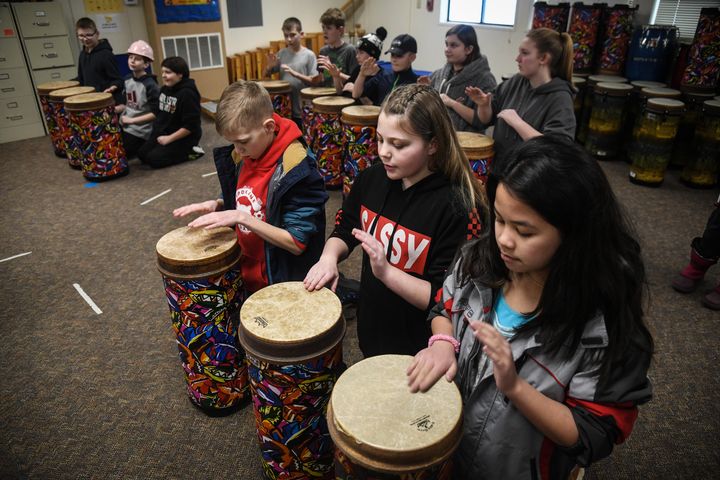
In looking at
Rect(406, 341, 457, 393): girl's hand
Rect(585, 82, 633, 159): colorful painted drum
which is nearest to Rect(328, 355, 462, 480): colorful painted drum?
Rect(406, 341, 457, 393): girl's hand

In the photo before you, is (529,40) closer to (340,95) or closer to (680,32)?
(340,95)

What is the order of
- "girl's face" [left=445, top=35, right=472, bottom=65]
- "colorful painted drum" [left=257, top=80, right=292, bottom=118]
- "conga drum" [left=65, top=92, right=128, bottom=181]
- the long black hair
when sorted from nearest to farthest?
Answer: the long black hair < "girl's face" [left=445, top=35, right=472, bottom=65] < "conga drum" [left=65, top=92, right=128, bottom=181] < "colorful painted drum" [left=257, top=80, right=292, bottom=118]

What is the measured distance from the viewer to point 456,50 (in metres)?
2.95

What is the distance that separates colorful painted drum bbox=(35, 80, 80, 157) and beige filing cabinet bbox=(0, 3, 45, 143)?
0.72 metres

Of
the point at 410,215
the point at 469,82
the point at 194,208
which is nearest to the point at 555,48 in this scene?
the point at 469,82

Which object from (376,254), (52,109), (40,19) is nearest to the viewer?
(376,254)

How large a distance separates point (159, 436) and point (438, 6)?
23.0ft

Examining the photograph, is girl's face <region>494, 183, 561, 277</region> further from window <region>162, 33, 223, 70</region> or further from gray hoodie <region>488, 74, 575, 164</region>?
window <region>162, 33, 223, 70</region>

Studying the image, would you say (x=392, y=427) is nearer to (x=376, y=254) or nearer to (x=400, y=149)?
(x=376, y=254)

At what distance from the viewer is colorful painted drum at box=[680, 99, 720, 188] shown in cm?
385

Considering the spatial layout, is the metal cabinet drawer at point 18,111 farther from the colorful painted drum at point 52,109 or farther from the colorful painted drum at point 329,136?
the colorful painted drum at point 329,136

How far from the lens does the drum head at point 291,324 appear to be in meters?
1.30

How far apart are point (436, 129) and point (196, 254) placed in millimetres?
923

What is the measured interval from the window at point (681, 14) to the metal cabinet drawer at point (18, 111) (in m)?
6.75
